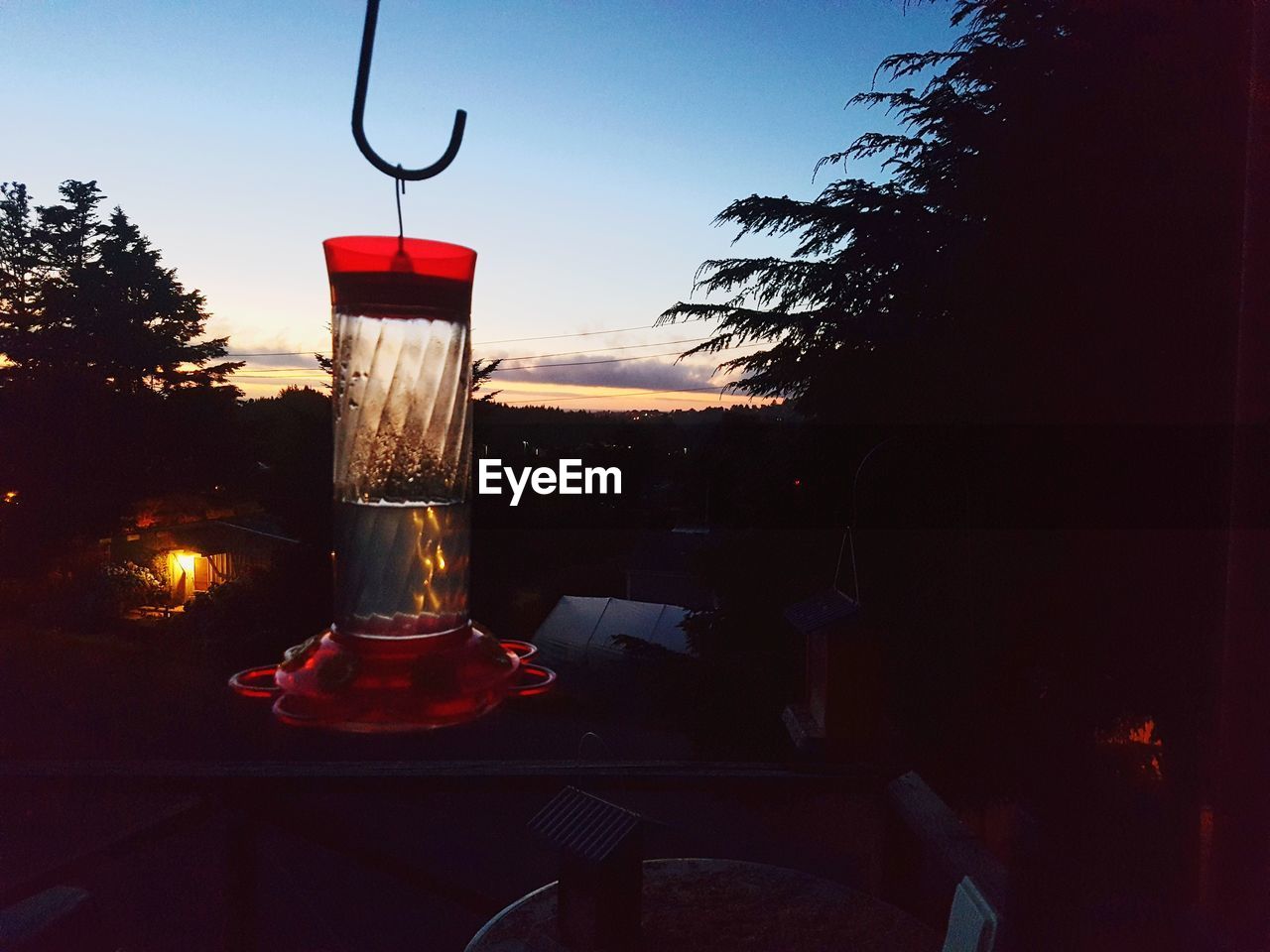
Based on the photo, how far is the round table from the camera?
7.78 ft

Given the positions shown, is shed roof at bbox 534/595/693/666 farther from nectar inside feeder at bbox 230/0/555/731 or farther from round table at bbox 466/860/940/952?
nectar inside feeder at bbox 230/0/555/731

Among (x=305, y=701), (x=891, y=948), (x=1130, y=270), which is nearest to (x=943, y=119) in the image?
(x=1130, y=270)

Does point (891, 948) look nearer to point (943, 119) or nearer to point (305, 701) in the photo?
point (305, 701)

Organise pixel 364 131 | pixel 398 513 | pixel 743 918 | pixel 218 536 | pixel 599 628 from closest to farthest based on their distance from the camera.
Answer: pixel 364 131, pixel 398 513, pixel 743 918, pixel 599 628, pixel 218 536

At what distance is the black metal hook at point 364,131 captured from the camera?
3.33 feet

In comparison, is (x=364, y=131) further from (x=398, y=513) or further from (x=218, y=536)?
(x=218, y=536)

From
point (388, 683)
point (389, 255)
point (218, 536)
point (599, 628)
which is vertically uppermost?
point (389, 255)

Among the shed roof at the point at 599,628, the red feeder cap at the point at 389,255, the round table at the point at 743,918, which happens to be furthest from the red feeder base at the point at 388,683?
the shed roof at the point at 599,628

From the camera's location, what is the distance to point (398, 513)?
1237 millimetres

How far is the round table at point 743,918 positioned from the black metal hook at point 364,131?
2.22m

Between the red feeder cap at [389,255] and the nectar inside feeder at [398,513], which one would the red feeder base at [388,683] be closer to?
the nectar inside feeder at [398,513]

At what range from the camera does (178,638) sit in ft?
56.6

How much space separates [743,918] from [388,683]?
1.93 m

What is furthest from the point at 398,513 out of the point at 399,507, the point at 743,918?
the point at 743,918
